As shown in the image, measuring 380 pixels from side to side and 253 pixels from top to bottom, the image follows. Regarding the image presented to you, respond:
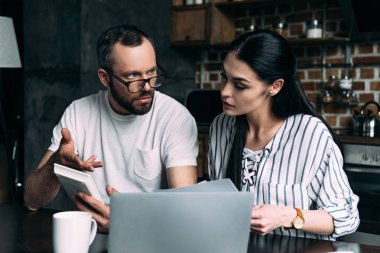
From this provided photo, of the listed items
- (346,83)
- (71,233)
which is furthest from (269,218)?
(346,83)

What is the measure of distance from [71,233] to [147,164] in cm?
77

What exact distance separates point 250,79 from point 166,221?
80 cm

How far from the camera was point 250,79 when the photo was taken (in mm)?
1729

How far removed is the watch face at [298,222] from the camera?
1.44 meters

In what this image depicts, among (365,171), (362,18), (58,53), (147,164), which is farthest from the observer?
(58,53)

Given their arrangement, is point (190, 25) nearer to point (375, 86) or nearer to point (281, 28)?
point (281, 28)

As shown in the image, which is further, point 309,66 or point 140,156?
point 309,66

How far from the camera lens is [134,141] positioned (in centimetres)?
192

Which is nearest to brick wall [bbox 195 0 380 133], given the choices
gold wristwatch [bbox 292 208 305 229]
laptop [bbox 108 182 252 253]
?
gold wristwatch [bbox 292 208 305 229]

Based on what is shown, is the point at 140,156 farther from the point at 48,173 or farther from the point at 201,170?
the point at 201,170

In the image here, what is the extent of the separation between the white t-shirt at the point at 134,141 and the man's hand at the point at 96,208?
43cm

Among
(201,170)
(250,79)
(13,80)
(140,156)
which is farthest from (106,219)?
(13,80)

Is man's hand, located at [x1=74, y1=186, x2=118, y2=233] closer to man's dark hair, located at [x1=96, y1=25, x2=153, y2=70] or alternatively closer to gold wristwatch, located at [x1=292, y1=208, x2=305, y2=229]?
gold wristwatch, located at [x1=292, y1=208, x2=305, y2=229]

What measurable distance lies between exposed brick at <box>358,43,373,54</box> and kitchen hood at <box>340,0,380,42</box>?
6 centimetres
